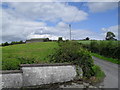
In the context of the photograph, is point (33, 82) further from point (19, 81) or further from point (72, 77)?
point (72, 77)

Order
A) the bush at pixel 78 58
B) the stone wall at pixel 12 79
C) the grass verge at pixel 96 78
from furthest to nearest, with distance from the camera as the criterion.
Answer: the bush at pixel 78 58, the grass verge at pixel 96 78, the stone wall at pixel 12 79

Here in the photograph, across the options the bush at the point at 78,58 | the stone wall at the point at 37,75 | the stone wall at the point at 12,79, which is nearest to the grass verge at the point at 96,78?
the bush at the point at 78,58

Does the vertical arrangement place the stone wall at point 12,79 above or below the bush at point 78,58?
below

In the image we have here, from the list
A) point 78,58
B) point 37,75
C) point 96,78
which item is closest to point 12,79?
point 37,75

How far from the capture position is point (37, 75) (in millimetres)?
7934

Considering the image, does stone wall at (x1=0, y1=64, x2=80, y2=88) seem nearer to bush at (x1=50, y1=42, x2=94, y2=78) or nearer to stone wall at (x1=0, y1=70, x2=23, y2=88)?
stone wall at (x1=0, y1=70, x2=23, y2=88)

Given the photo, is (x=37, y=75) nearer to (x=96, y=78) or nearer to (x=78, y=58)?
(x=78, y=58)

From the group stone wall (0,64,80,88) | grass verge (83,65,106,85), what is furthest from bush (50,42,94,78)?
stone wall (0,64,80,88)

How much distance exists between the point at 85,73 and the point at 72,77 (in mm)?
1038

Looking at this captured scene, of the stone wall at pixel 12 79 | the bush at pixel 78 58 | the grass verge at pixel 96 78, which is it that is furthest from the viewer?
the bush at pixel 78 58

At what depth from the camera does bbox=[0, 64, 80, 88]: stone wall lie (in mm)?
7348

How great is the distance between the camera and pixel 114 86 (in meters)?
7.18

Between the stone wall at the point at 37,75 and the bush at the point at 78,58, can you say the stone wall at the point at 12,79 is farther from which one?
the bush at the point at 78,58

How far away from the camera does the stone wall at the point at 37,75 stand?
735 cm
